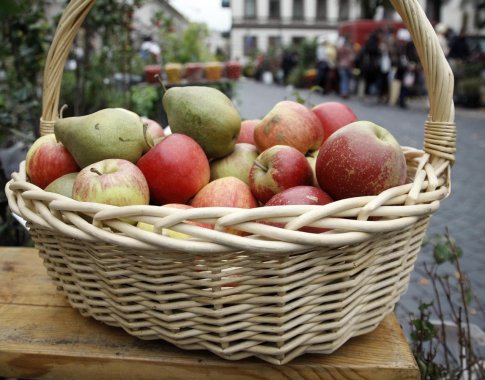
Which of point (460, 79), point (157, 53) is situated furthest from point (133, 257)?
point (460, 79)

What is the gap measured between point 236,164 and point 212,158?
0.10 meters

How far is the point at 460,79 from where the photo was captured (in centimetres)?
1055

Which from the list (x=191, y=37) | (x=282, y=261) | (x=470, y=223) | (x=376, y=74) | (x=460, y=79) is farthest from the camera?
(x=376, y=74)

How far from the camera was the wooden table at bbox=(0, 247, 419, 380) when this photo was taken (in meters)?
0.91

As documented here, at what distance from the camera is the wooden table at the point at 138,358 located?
35.9 inches

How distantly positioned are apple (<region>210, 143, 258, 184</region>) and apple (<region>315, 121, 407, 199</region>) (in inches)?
13.3

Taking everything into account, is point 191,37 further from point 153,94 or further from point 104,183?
point 104,183

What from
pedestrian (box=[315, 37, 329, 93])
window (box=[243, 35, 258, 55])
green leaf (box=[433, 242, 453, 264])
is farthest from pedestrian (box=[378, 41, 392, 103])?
window (box=[243, 35, 258, 55])

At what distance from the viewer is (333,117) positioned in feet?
5.04

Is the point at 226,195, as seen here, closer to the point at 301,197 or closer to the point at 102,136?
the point at 301,197

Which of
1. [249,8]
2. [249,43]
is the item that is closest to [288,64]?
[249,43]

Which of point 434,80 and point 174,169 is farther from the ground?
point 434,80

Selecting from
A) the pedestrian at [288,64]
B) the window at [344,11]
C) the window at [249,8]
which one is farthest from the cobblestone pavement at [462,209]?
the window at [344,11]

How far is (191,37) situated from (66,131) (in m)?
8.77
